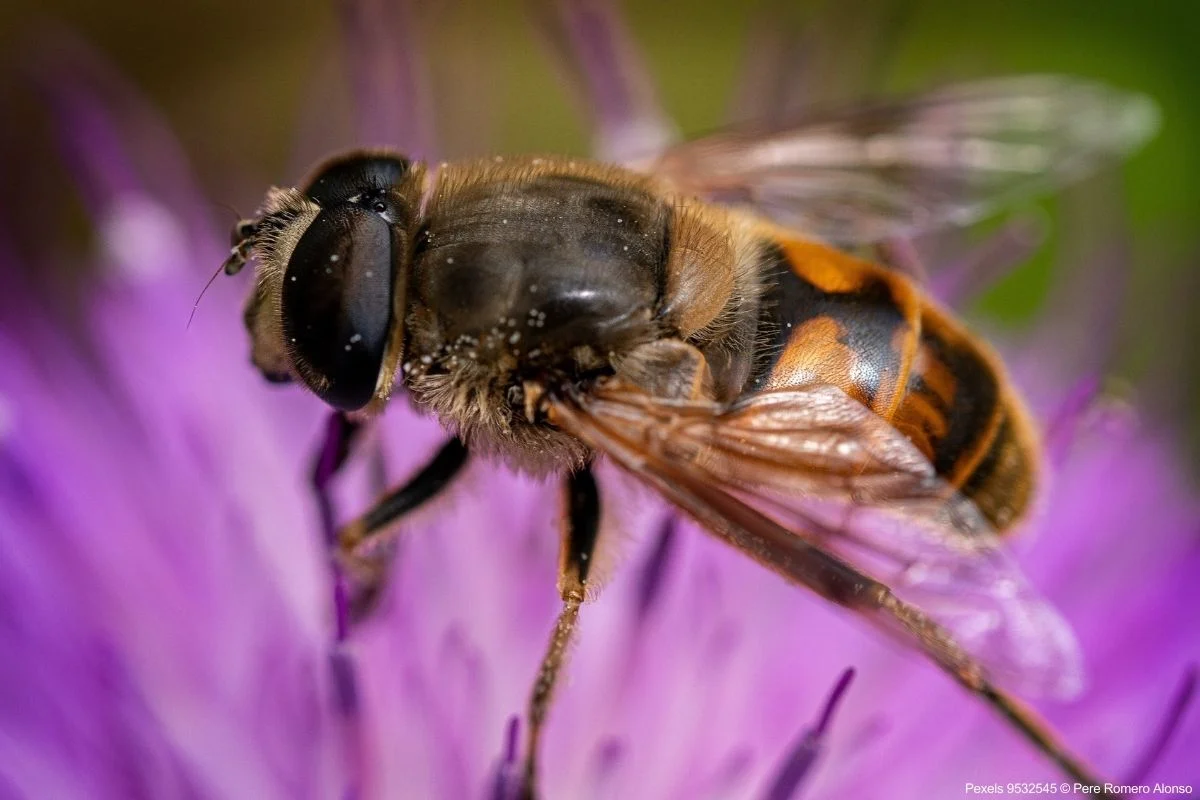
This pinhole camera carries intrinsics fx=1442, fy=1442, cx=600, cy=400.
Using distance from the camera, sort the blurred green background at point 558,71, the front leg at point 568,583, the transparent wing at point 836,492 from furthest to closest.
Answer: the blurred green background at point 558,71, the front leg at point 568,583, the transparent wing at point 836,492

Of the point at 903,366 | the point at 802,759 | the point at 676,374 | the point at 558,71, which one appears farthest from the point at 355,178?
the point at 558,71

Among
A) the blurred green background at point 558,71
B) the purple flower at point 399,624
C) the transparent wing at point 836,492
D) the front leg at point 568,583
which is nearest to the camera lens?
the transparent wing at point 836,492

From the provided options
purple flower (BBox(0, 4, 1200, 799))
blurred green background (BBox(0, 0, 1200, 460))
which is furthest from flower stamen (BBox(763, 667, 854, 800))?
blurred green background (BBox(0, 0, 1200, 460))

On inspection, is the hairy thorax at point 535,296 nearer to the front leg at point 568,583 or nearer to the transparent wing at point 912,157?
the front leg at point 568,583

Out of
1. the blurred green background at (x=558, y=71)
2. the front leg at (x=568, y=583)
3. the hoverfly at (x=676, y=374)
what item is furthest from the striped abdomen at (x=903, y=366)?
the blurred green background at (x=558, y=71)

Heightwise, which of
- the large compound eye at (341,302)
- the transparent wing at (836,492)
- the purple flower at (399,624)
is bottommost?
the purple flower at (399,624)

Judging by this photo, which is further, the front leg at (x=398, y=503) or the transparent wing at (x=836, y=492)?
the front leg at (x=398, y=503)

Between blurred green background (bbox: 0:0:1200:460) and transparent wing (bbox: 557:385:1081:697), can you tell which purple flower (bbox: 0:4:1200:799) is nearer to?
transparent wing (bbox: 557:385:1081:697)
